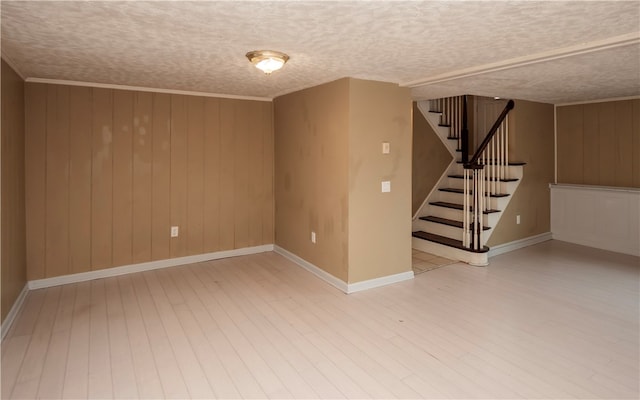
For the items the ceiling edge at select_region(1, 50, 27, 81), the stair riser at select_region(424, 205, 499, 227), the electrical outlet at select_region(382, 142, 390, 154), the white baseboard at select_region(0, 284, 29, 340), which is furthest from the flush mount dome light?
the stair riser at select_region(424, 205, 499, 227)

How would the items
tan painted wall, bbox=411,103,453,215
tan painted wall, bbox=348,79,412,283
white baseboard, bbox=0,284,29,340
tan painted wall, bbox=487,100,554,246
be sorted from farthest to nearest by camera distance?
tan painted wall, bbox=411,103,453,215
tan painted wall, bbox=487,100,554,246
tan painted wall, bbox=348,79,412,283
white baseboard, bbox=0,284,29,340

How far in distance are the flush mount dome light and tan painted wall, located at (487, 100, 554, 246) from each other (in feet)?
12.4

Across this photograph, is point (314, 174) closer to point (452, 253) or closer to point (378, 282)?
point (378, 282)

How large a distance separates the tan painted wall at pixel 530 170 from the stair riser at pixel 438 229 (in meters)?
0.44

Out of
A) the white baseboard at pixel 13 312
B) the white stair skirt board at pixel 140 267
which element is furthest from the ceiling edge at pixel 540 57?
the white baseboard at pixel 13 312

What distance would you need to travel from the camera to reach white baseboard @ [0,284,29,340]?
2.89 meters

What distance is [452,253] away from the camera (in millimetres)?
4906

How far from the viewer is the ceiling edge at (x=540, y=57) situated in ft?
7.97

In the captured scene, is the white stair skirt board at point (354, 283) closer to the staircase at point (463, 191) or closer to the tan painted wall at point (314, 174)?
the tan painted wall at point (314, 174)

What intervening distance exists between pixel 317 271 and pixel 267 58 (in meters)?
2.43

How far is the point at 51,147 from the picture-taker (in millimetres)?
3910

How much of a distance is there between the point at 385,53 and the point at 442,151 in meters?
3.68

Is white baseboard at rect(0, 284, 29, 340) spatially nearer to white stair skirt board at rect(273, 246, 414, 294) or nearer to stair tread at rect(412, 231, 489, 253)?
white stair skirt board at rect(273, 246, 414, 294)

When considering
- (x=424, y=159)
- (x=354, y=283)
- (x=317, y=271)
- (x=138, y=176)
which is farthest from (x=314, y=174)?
(x=424, y=159)
